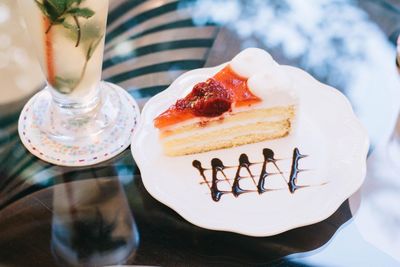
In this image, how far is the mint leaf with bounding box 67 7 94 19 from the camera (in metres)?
1.24

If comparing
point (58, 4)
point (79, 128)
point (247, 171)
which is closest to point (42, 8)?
point (58, 4)

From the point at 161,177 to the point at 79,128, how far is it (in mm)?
267

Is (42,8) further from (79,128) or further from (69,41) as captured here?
(79,128)

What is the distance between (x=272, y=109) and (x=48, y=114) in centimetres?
54

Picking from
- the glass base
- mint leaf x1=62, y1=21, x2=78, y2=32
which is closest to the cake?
the glass base

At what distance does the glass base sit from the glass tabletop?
0.08 feet

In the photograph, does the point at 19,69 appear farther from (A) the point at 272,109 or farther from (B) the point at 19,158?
(A) the point at 272,109

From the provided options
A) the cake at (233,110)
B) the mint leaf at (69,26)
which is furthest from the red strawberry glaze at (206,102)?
the mint leaf at (69,26)

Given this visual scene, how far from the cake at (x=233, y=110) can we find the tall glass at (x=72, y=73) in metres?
0.14

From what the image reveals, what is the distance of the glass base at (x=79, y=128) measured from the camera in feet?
4.72

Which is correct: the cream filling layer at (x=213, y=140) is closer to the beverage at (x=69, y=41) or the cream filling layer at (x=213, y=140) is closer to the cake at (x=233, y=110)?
the cake at (x=233, y=110)

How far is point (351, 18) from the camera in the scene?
5.96 feet

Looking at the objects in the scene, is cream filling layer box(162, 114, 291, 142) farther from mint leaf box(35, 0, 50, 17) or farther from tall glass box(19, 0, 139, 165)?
mint leaf box(35, 0, 50, 17)

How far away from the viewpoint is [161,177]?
1361mm
